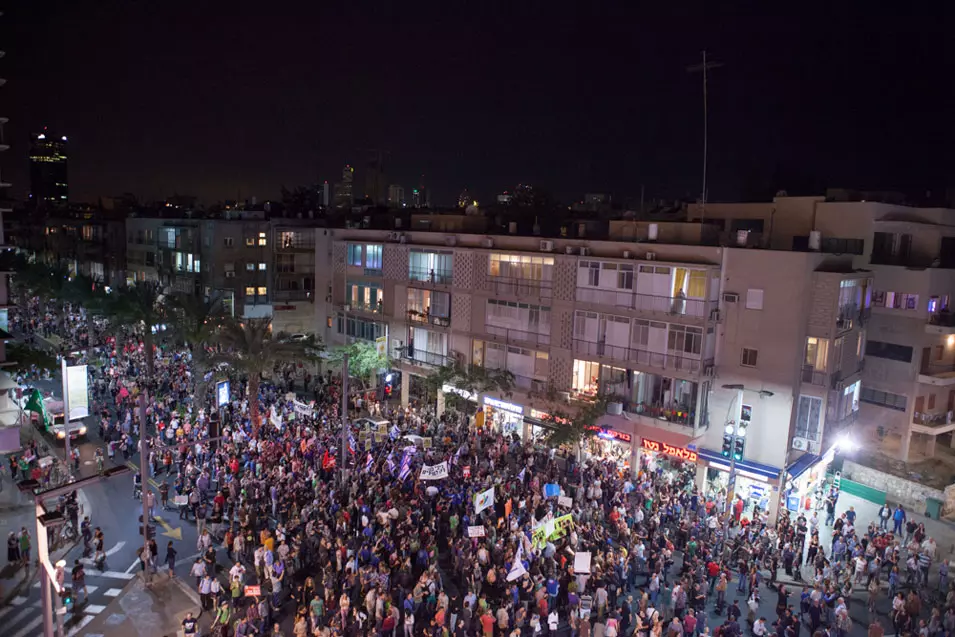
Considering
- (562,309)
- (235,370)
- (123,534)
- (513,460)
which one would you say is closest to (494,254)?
(562,309)

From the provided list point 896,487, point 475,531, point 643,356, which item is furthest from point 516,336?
point 896,487

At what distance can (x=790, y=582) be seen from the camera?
24266 mm

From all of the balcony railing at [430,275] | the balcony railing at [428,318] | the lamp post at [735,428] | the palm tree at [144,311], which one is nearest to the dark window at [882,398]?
the lamp post at [735,428]

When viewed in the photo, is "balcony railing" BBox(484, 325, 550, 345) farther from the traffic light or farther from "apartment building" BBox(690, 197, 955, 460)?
"apartment building" BBox(690, 197, 955, 460)

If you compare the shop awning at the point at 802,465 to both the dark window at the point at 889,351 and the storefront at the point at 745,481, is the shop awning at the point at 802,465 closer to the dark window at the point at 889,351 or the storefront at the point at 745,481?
the storefront at the point at 745,481

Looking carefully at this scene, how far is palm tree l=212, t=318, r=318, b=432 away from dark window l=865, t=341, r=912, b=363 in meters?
29.9

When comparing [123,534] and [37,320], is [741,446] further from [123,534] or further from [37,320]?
[37,320]

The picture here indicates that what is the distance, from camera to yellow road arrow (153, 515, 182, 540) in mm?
24750

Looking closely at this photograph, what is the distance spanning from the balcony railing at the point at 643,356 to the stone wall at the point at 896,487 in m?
9.86

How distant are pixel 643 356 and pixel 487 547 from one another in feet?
45.4

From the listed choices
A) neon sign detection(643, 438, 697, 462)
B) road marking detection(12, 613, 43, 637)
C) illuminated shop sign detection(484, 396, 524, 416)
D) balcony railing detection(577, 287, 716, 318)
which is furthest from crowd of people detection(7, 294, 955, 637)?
balcony railing detection(577, 287, 716, 318)

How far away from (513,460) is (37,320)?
56.6 metres

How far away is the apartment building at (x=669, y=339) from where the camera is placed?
98.4 feet

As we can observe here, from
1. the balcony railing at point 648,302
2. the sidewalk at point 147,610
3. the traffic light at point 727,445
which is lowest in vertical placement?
the sidewalk at point 147,610
